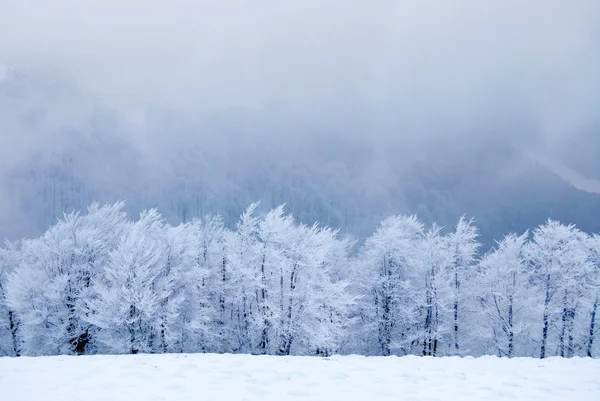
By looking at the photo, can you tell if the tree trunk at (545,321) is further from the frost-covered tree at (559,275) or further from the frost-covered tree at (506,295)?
the frost-covered tree at (506,295)

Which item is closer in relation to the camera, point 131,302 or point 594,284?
point 131,302

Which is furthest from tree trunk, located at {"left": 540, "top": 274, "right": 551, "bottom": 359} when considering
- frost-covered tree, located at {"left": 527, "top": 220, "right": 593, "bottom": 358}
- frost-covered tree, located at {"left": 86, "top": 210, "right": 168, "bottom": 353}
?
frost-covered tree, located at {"left": 86, "top": 210, "right": 168, "bottom": 353}

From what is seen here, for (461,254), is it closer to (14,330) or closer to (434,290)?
(434,290)

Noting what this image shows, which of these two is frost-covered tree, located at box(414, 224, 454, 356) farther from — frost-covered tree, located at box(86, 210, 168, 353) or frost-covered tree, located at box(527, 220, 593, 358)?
frost-covered tree, located at box(86, 210, 168, 353)

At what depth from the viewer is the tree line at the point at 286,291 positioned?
82.9 ft

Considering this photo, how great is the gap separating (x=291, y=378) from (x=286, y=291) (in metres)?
16.7

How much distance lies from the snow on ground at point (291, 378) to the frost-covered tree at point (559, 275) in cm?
2078

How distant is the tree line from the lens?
25.3 metres


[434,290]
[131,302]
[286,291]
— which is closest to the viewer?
[131,302]

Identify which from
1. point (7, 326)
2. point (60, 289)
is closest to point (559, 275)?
point (60, 289)

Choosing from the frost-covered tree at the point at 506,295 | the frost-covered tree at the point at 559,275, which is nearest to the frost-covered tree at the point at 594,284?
the frost-covered tree at the point at 559,275

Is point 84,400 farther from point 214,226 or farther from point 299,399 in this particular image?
point 214,226

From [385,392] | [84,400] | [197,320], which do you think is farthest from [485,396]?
[197,320]

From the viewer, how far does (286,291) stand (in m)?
26.0
